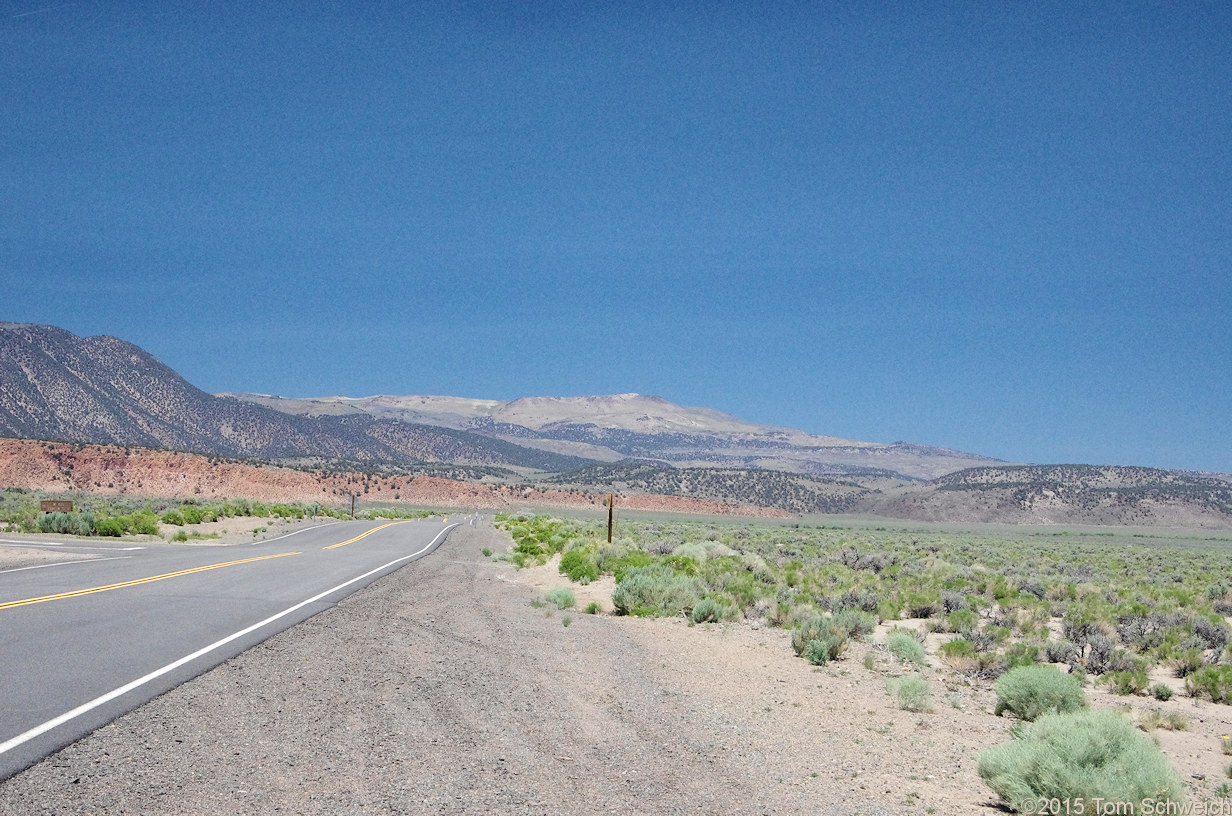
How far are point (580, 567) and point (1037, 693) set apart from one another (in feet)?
47.8

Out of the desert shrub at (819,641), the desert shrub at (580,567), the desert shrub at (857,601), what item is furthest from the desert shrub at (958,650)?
the desert shrub at (580,567)

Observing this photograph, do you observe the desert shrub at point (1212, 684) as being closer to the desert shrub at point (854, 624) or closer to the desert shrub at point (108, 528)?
the desert shrub at point (854, 624)

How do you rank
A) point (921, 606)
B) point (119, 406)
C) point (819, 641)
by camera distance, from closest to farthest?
1. point (819, 641)
2. point (921, 606)
3. point (119, 406)

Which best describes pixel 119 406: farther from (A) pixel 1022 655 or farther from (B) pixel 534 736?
(B) pixel 534 736

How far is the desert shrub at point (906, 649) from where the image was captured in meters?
12.7

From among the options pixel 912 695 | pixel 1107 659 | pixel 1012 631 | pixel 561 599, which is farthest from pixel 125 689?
pixel 1012 631

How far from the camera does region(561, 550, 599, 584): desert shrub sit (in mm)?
22469

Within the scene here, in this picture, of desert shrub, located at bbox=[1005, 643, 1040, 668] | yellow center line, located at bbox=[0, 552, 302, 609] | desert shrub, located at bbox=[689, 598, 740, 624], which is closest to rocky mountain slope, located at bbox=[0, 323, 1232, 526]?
yellow center line, located at bbox=[0, 552, 302, 609]

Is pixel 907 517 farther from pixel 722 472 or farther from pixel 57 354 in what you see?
pixel 57 354

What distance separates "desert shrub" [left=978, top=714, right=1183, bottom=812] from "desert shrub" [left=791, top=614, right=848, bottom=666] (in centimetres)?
520

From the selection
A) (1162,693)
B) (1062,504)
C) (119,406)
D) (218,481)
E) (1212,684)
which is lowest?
(1162,693)

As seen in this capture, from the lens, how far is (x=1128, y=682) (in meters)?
Answer: 11.3

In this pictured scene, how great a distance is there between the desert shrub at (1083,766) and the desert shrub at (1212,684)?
214 inches

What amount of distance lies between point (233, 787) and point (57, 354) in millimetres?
186146
